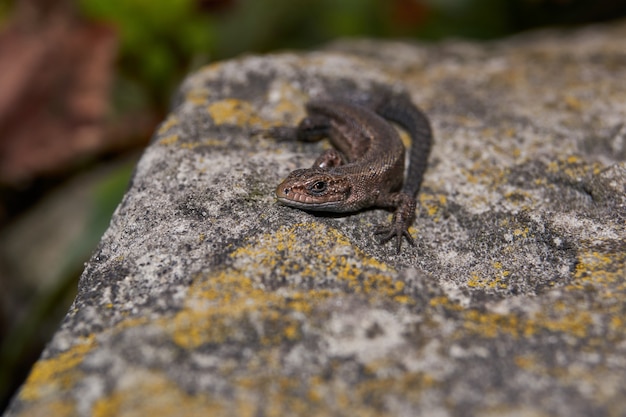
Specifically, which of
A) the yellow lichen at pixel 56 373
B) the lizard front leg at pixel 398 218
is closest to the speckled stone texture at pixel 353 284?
the yellow lichen at pixel 56 373

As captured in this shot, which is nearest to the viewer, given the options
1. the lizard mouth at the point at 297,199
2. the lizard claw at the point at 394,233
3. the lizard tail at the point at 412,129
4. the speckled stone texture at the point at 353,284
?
the speckled stone texture at the point at 353,284

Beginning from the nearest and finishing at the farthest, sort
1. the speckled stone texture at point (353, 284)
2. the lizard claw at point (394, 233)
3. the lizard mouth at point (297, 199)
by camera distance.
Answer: the speckled stone texture at point (353, 284), the lizard claw at point (394, 233), the lizard mouth at point (297, 199)

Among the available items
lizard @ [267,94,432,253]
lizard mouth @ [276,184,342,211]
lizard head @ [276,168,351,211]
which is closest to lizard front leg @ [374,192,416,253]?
lizard @ [267,94,432,253]

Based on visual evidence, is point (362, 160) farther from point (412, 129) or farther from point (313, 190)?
point (313, 190)

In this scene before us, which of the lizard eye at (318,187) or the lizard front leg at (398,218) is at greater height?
the lizard eye at (318,187)

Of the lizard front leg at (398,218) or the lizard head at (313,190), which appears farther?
the lizard head at (313,190)

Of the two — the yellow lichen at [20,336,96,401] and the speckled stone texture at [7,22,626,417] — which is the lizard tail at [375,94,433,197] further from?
the yellow lichen at [20,336,96,401]

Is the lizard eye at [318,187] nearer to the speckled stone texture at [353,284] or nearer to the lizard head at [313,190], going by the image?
the lizard head at [313,190]

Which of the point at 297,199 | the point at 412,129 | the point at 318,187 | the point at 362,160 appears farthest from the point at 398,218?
the point at 412,129
